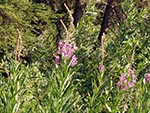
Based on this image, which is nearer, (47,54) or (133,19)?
(133,19)

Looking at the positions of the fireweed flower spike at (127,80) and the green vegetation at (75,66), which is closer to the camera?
the green vegetation at (75,66)

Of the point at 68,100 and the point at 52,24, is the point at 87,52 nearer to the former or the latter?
the point at 68,100

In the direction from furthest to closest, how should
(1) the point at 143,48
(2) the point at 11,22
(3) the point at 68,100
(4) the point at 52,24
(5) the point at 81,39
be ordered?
(4) the point at 52,24 → (2) the point at 11,22 → (1) the point at 143,48 → (5) the point at 81,39 → (3) the point at 68,100

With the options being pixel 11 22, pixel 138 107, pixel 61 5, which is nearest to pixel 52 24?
pixel 61 5

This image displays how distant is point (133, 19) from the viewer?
8.00 m

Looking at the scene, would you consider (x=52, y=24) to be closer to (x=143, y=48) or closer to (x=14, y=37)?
(x=14, y=37)

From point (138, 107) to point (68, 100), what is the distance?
2.59 feet

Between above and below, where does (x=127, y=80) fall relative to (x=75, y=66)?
above

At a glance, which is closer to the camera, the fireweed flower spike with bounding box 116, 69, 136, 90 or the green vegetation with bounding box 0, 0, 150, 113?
the green vegetation with bounding box 0, 0, 150, 113

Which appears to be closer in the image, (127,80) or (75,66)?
(127,80)

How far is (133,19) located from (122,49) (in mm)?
754

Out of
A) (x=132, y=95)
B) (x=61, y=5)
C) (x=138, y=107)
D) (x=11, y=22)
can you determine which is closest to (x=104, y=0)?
(x=61, y=5)

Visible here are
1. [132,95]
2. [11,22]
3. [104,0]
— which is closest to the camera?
[132,95]

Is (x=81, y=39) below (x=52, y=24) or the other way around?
the other way around
